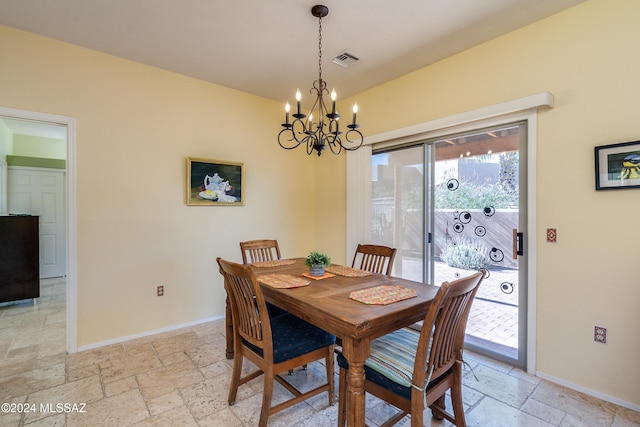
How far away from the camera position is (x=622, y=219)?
2.00 m

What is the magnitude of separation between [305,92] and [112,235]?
105 inches

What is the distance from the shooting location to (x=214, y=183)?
3566 millimetres

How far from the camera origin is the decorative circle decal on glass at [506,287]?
8.50ft

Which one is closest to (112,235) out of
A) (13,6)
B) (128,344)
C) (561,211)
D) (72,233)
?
(72,233)

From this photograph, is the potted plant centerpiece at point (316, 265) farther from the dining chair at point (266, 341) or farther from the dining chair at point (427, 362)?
the dining chair at point (427, 362)

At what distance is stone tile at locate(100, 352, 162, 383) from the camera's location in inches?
93.4

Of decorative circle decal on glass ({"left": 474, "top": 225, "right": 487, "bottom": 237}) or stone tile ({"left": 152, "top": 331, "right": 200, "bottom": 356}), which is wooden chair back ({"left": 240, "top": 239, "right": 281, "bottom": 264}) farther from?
decorative circle decal on glass ({"left": 474, "top": 225, "right": 487, "bottom": 237})

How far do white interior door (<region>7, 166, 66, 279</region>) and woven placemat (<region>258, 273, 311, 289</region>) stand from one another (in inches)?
212

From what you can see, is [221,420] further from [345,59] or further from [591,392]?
[345,59]

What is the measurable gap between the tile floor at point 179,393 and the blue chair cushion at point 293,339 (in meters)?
0.45

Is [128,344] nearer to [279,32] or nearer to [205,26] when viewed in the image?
[205,26]

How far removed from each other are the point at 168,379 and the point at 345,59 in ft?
10.5

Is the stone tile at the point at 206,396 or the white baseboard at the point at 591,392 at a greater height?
the white baseboard at the point at 591,392

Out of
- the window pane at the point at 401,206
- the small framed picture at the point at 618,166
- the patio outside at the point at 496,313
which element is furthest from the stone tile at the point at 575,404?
the small framed picture at the point at 618,166
